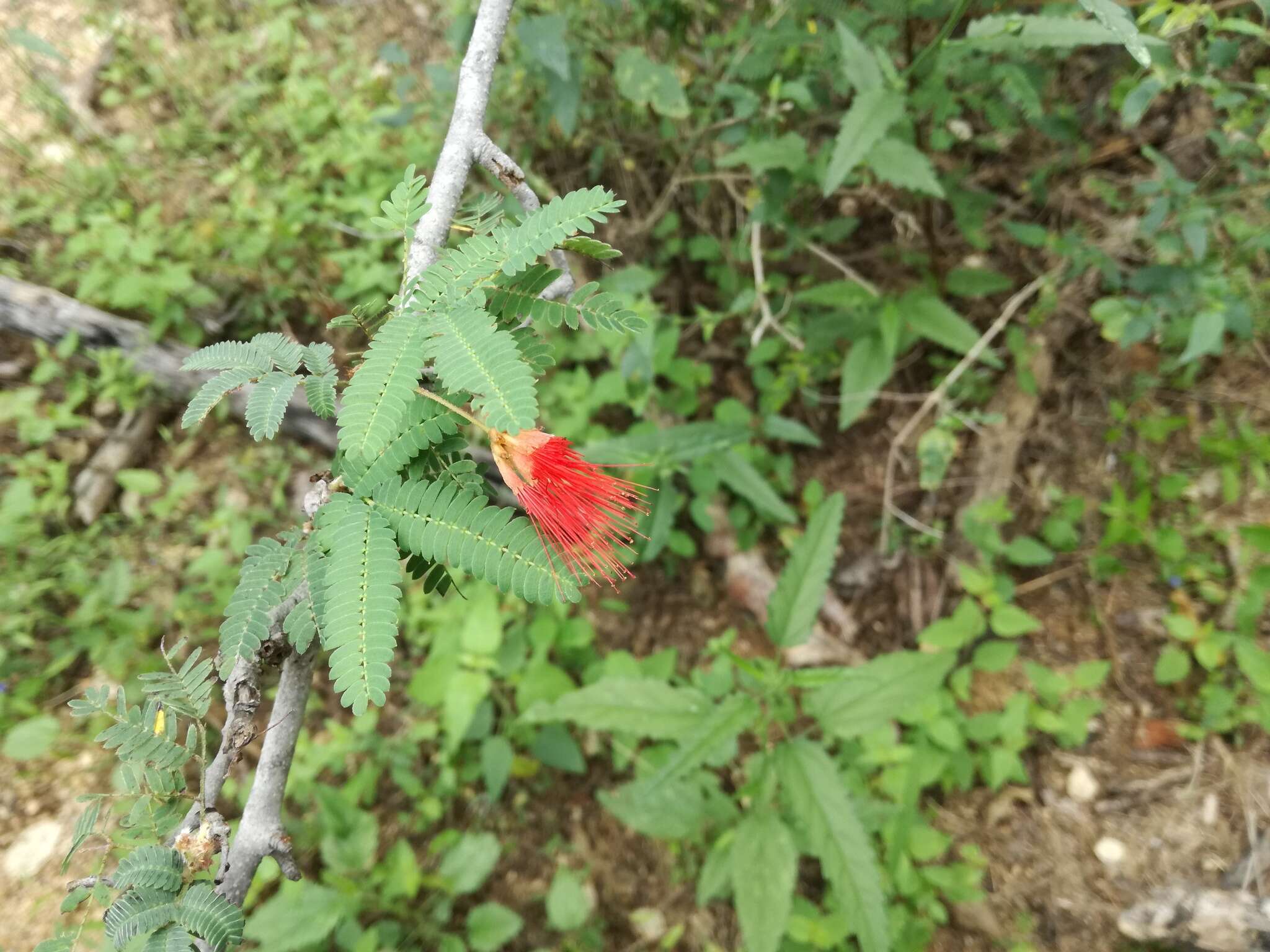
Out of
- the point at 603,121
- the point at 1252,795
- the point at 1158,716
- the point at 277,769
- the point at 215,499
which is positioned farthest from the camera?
the point at 603,121

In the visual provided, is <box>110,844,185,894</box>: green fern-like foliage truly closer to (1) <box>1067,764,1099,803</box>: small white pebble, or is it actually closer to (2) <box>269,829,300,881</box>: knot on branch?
(2) <box>269,829,300,881</box>: knot on branch

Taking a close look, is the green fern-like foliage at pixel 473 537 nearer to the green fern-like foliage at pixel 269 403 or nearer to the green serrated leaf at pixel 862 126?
the green fern-like foliage at pixel 269 403

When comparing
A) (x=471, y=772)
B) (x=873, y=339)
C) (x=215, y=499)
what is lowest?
(x=471, y=772)

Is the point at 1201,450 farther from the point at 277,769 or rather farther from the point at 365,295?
the point at 365,295

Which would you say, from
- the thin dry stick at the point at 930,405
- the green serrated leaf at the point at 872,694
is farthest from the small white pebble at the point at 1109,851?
the thin dry stick at the point at 930,405

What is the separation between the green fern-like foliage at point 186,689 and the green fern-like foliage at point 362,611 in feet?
0.96

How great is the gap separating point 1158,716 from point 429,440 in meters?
2.84

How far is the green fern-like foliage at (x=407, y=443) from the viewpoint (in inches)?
40.6

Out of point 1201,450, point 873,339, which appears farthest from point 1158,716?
point 873,339

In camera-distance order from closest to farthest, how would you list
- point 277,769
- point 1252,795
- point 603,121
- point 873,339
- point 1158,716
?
point 277,769, point 1252,795, point 1158,716, point 873,339, point 603,121

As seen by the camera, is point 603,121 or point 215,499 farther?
point 603,121

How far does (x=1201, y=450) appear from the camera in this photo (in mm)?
2730

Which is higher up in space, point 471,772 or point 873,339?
point 873,339

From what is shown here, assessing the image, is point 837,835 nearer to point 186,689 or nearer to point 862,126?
point 186,689
